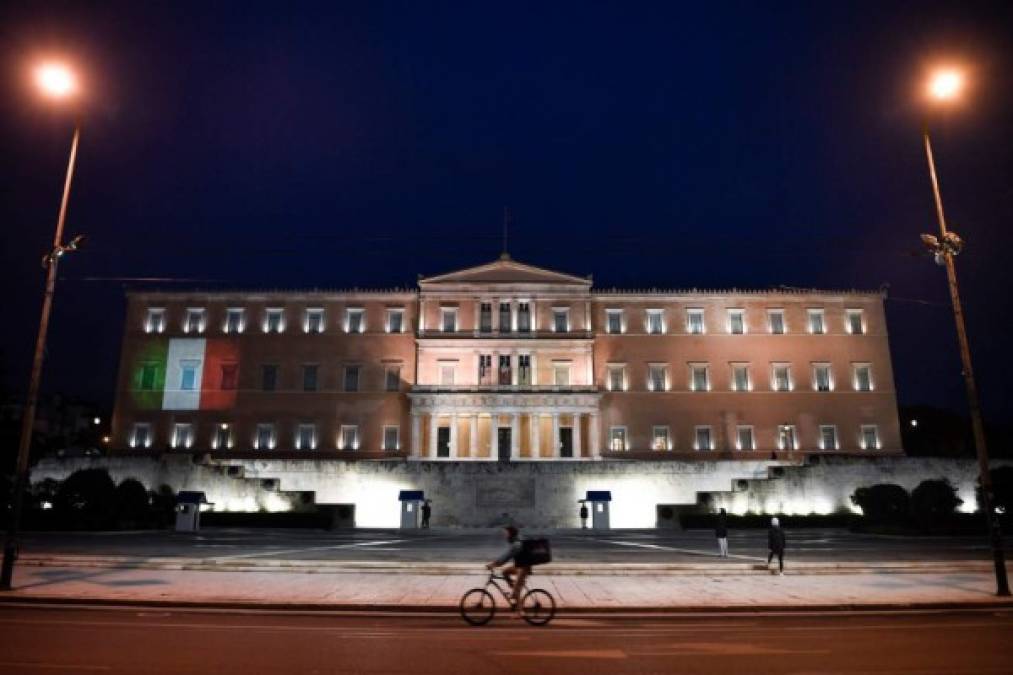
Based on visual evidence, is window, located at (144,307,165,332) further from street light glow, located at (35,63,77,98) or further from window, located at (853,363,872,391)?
window, located at (853,363,872,391)

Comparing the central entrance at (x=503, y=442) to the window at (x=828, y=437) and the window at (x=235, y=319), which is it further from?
the window at (x=828, y=437)

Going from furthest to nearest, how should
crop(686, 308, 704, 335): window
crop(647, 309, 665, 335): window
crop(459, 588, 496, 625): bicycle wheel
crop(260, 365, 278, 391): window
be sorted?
crop(647, 309, 665, 335): window, crop(686, 308, 704, 335): window, crop(260, 365, 278, 391): window, crop(459, 588, 496, 625): bicycle wheel

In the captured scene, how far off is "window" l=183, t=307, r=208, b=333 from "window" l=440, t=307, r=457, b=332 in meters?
19.7

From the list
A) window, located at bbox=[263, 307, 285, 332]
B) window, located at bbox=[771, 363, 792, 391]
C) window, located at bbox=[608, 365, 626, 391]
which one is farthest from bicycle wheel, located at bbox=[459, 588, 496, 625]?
window, located at bbox=[263, 307, 285, 332]

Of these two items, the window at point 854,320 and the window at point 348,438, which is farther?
the window at point 854,320

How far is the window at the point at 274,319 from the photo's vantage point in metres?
56.3

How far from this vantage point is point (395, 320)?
56.6 m

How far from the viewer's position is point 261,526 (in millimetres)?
37406

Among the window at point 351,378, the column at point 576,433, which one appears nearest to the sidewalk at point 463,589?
the column at point 576,433

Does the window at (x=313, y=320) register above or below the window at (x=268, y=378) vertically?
above

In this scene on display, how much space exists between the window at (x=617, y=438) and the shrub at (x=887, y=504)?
1944 cm

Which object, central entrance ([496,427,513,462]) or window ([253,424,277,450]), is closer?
central entrance ([496,427,513,462])

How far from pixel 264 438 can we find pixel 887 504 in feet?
142

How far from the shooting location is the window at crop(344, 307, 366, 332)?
185 feet
